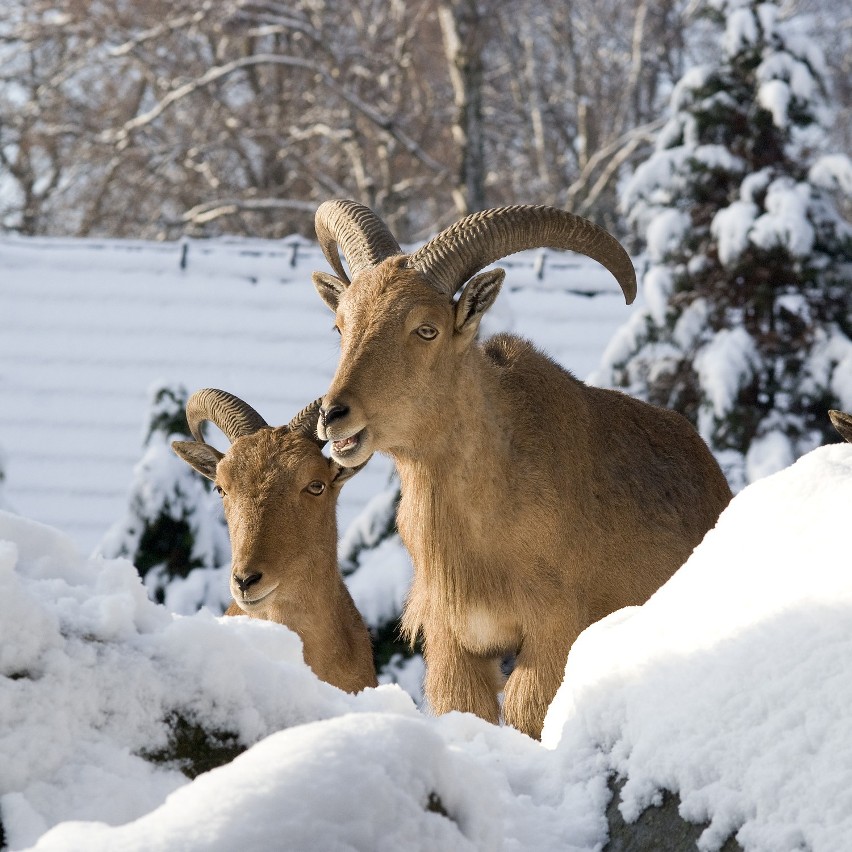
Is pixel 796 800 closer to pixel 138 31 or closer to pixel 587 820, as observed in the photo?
pixel 587 820

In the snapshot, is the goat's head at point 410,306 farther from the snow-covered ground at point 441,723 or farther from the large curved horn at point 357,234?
the snow-covered ground at point 441,723

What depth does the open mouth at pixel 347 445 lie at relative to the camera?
522cm

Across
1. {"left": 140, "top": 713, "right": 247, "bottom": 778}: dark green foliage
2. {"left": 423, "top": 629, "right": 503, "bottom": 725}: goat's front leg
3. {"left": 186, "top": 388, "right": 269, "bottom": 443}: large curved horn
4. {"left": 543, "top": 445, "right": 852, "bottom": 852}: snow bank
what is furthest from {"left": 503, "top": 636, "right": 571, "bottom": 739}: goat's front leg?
{"left": 140, "top": 713, "right": 247, "bottom": 778}: dark green foliage

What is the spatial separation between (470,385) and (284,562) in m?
1.06

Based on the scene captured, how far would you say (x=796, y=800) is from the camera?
2.23m

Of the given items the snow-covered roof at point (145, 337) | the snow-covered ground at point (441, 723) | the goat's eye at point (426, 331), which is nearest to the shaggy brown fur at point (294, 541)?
the goat's eye at point (426, 331)

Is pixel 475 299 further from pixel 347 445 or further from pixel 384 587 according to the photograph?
pixel 384 587

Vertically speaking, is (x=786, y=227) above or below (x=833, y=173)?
below

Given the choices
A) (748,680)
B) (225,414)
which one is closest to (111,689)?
(748,680)

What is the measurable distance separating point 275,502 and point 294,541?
0.18m

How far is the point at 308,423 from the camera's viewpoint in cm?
639

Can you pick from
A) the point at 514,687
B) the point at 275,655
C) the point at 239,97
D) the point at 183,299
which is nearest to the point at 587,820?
the point at 275,655

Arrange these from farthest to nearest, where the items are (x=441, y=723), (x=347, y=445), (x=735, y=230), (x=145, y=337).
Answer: (x=145, y=337) → (x=735, y=230) → (x=347, y=445) → (x=441, y=723)

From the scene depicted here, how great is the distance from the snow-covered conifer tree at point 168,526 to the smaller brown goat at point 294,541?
11.2 feet
